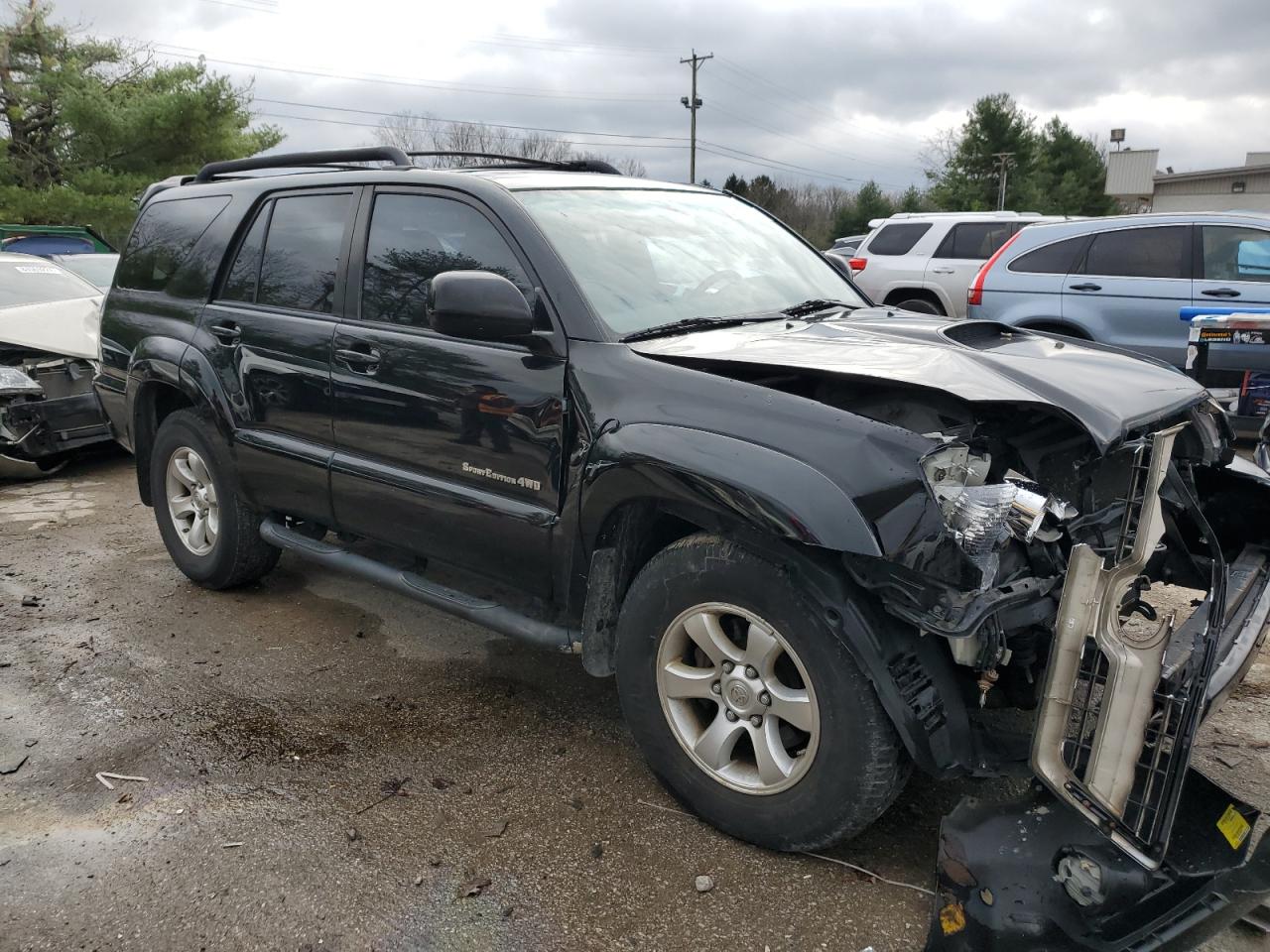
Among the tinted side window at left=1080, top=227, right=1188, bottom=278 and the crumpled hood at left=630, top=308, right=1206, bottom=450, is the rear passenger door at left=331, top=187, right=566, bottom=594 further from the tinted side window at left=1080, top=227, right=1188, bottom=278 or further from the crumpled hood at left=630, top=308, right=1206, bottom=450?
the tinted side window at left=1080, top=227, right=1188, bottom=278

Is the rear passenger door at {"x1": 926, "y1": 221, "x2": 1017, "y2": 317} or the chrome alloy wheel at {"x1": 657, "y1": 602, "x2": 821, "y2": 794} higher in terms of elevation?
the rear passenger door at {"x1": 926, "y1": 221, "x2": 1017, "y2": 317}

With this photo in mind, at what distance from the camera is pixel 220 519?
4438 millimetres

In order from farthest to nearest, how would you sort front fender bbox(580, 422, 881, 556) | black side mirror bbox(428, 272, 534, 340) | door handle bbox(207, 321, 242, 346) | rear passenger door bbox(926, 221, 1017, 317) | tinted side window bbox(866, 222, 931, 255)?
tinted side window bbox(866, 222, 931, 255)
rear passenger door bbox(926, 221, 1017, 317)
door handle bbox(207, 321, 242, 346)
black side mirror bbox(428, 272, 534, 340)
front fender bbox(580, 422, 881, 556)

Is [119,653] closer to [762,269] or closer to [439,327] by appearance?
[439,327]

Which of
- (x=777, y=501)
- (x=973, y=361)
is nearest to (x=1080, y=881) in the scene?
(x=777, y=501)

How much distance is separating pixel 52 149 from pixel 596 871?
2742 centimetres

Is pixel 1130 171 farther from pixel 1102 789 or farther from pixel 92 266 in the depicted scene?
pixel 1102 789

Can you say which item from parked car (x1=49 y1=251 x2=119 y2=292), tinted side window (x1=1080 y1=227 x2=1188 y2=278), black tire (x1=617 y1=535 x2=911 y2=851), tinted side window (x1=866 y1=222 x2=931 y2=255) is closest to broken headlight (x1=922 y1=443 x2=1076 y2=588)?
black tire (x1=617 y1=535 x2=911 y2=851)

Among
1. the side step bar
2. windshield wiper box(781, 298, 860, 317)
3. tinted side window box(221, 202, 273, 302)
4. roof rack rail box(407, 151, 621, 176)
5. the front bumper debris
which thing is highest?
roof rack rail box(407, 151, 621, 176)

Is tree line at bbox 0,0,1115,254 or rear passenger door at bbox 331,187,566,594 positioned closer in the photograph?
rear passenger door at bbox 331,187,566,594

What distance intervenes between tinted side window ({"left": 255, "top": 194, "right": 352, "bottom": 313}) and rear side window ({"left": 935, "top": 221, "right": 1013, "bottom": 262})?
865 cm

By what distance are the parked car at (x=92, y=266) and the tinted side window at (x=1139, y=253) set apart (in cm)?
904

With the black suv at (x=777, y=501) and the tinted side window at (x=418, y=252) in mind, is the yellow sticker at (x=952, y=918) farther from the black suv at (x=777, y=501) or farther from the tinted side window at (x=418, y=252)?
the tinted side window at (x=418, y=252)

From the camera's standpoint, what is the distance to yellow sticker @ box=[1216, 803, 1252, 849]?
6.61ft
